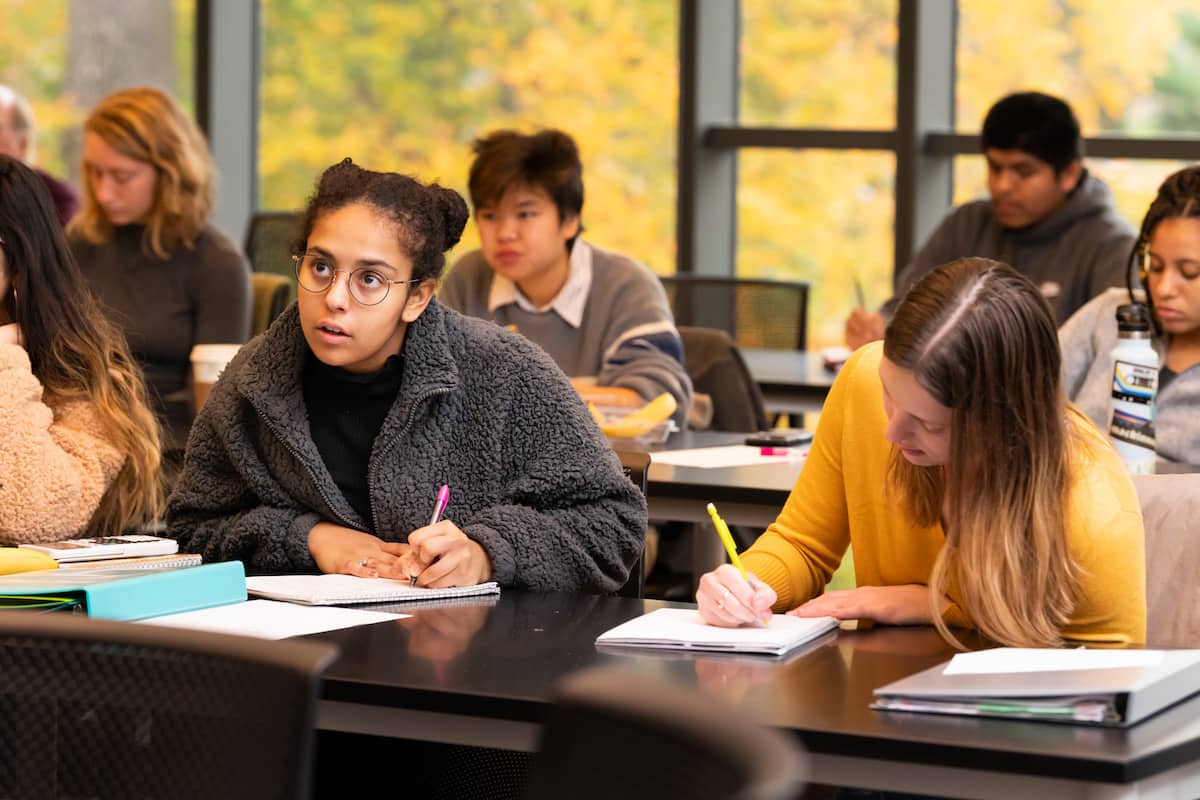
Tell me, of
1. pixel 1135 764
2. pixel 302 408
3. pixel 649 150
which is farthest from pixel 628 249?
pixel 1135 764

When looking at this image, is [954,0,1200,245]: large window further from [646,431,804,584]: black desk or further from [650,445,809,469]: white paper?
[646,431,804,584]: black desk

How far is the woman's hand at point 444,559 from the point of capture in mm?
2182

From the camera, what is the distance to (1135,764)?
147 centimetres

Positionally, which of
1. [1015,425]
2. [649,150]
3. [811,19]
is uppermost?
[811,19]

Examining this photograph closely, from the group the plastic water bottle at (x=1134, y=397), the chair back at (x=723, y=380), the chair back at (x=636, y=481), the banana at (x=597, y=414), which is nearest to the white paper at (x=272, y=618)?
the chair back at (x=636, y=481)

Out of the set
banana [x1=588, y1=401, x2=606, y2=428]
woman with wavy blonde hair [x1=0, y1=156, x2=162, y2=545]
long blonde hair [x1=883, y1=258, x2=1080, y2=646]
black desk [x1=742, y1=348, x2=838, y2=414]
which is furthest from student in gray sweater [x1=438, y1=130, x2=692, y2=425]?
long blonde hair [x1=883, y1=258, x2=1080, y2=646]

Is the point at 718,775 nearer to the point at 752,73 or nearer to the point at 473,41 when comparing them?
the point at 752,73

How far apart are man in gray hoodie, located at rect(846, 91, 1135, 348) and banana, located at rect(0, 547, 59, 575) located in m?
2.92

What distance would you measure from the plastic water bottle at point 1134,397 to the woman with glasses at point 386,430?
123cm

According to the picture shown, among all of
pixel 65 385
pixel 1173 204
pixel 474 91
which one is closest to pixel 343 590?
pixel 65 385

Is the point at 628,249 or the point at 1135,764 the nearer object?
the point at 1135,764

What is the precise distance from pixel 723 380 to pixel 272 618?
86.4 inches

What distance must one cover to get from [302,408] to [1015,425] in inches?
37.2

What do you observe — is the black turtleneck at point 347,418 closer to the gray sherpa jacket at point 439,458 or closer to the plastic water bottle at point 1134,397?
the gray sherpa jacket at point 439,458
